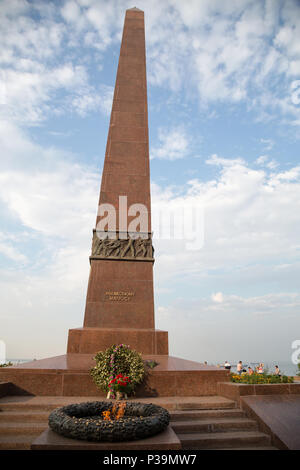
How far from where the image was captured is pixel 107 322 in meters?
11.5

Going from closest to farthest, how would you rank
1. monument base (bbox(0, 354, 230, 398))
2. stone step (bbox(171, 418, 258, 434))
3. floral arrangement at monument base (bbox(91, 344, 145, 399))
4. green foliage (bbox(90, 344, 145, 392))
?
stone step (bbox(171, 418, 258, 434))
floral arrangement at monument base (bbox(91, 344, 145, 399))
green foliage (bbox(90, 344, 145, 392))
monument base (bbox(0, 354, 230, 398))

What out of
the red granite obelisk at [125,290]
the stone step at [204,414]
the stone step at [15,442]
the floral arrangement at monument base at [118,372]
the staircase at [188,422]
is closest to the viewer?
the stone step at [15,442]

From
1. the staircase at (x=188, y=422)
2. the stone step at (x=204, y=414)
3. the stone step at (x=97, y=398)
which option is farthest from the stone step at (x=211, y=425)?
the stone step at (x=97, y=398)

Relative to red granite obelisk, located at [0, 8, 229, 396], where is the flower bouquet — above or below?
below

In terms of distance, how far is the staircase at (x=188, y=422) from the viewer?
5.83 m

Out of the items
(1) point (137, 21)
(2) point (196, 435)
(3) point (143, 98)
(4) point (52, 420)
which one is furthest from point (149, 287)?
(1) point (137, 21)

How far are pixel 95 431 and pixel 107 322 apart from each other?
706cm

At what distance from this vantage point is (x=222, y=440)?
5.93m

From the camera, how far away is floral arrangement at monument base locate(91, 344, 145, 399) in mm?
7438

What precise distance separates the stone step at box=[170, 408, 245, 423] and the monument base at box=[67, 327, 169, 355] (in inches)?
155

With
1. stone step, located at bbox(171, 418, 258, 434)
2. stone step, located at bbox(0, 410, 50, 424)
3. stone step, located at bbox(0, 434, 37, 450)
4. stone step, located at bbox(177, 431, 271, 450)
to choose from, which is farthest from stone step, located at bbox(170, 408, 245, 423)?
stone step, located at bbox(0, 434, 37, 450)

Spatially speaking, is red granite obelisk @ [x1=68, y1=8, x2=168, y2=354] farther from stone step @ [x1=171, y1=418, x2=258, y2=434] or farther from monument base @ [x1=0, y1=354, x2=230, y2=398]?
stone step @ [x1=171, y1=418, x2=258, y2=434]

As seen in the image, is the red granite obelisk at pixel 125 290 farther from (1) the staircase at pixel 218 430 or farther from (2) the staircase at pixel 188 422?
(1) the staircase at pixel 218 430
